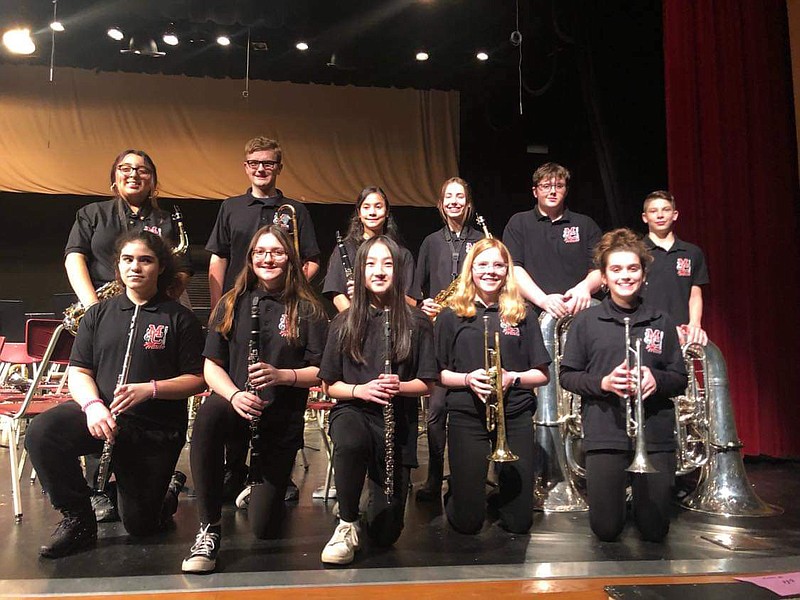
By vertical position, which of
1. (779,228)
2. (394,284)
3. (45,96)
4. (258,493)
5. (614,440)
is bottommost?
(258,493)

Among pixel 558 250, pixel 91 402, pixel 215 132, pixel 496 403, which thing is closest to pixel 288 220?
pixel 91 402

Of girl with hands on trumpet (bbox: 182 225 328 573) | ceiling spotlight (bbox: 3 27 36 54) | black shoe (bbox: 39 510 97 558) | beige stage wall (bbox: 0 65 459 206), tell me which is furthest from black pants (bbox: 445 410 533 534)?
ceiling spotlight (bbox: 3 27 36 54)

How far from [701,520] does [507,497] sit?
0.98 meters

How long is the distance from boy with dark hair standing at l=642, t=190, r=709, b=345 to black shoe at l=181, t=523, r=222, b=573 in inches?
103

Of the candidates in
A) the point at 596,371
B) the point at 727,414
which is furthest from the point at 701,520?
the point at 596,371

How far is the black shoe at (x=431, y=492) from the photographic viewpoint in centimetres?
335

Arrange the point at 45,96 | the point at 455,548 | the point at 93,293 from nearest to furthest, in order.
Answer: the point at 455,548
the point at 93,293
the point at 45,96

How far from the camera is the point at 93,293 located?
2959 mm

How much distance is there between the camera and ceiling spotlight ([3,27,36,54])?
6.74 metres

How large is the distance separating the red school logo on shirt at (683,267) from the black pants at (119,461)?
2.78 metres

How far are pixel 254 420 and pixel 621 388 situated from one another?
151 cm

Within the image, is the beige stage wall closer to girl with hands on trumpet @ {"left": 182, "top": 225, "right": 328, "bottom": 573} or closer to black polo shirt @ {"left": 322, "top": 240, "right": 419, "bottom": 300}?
black polo shirt @ {"left": 322, "top": 240, "right": 419, "bottom": 300}

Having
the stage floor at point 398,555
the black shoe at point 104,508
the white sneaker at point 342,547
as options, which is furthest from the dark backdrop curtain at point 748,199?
the black shoe at point 104,508

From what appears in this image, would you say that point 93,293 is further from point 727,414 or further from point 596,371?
point 727,414
